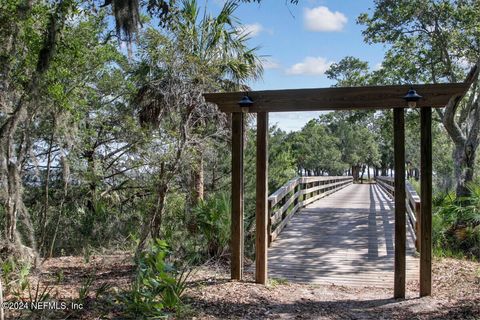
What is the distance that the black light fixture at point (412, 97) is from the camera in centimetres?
526

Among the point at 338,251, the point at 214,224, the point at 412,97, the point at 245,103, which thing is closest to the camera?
the point at 412,97

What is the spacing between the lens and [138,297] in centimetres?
431

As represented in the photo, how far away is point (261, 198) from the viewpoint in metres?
6.11

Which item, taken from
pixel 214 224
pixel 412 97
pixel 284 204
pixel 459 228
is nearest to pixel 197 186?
pixel 214 224

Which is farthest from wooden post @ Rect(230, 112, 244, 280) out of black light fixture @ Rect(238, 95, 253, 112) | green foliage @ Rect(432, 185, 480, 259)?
green foliage @ Rect(432, 185, 480, 259)

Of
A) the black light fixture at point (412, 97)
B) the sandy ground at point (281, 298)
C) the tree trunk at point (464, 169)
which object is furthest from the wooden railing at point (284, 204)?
the tree trunk at point (464, 169)

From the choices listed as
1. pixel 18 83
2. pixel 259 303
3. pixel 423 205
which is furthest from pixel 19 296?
pixel 423 205

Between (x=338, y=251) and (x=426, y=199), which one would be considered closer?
(x=426, y=199)

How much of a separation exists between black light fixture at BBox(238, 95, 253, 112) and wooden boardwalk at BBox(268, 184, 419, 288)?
2.56m

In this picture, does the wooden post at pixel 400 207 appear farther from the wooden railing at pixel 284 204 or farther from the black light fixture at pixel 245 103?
the wooden railing at pixel 284 204

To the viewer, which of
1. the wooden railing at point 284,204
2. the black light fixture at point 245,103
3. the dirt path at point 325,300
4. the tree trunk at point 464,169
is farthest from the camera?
the tree trunk at point 464,169

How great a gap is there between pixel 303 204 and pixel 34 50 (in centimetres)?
816

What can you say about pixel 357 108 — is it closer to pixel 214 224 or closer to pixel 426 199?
pixel 426 199

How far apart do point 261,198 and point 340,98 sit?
173 cm
